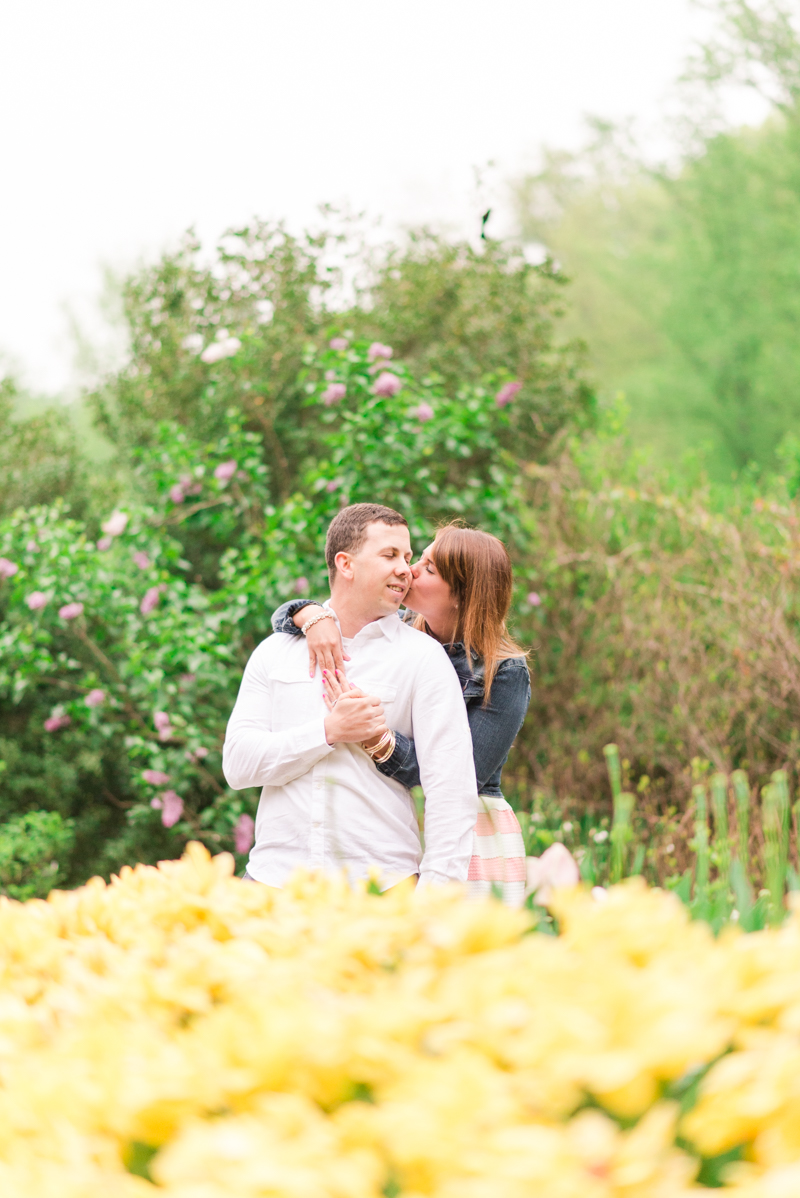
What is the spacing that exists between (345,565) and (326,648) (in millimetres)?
226

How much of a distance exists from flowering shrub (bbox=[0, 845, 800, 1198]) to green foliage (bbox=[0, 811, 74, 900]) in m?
4.20

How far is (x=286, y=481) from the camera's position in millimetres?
6309

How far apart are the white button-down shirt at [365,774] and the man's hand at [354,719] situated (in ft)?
0.13

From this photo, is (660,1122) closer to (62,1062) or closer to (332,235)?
(62,1062)

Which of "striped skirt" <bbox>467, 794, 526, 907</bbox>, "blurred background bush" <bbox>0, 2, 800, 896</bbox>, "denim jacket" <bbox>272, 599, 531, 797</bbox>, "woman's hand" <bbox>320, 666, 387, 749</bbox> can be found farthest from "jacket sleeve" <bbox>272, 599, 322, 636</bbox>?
"blurred background bush" <bbox>0, 2, 800, 896</bbox>

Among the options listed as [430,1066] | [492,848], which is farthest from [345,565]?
[430,1066]

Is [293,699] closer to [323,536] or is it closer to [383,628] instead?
[383,628]

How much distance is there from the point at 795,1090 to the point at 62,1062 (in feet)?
2.54

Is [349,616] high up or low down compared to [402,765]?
up

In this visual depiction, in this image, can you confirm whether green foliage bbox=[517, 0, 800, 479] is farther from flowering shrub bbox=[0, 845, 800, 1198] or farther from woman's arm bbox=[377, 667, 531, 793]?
flowering shrub bbox=[0, 845, 800, 1198]

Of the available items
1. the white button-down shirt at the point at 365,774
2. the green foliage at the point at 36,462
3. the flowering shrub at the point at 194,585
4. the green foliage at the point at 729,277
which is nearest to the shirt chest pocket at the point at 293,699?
the white button-down shirt at the point at 365,774

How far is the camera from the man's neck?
2547 millimetres


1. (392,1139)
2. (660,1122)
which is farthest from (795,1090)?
(392,1139)

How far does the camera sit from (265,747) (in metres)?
2.37
